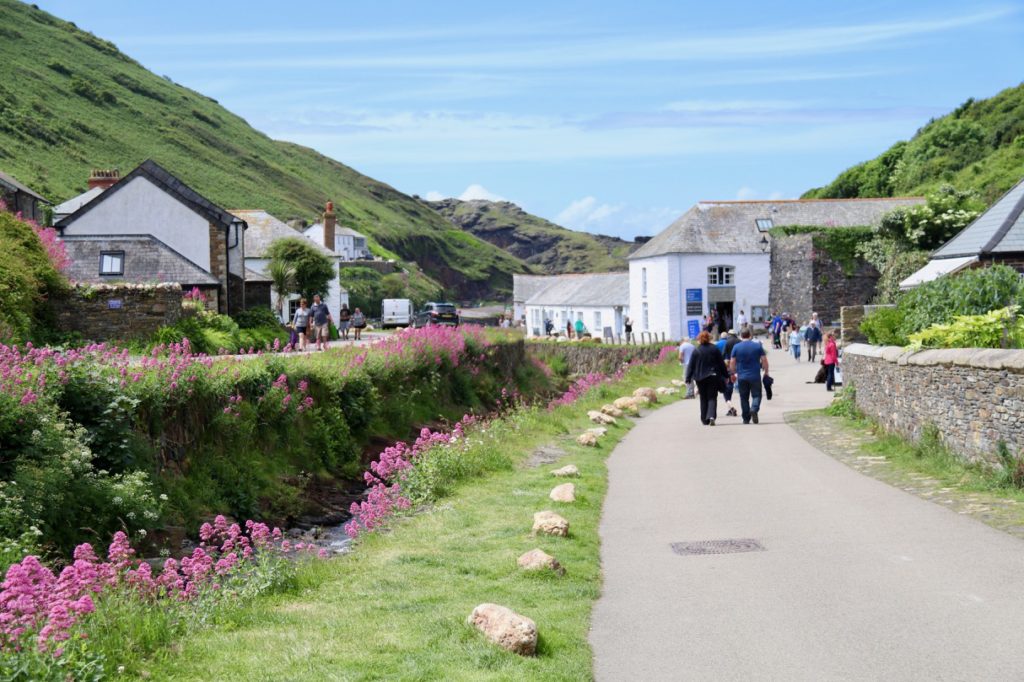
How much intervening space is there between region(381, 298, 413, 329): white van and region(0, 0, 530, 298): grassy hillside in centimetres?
3884

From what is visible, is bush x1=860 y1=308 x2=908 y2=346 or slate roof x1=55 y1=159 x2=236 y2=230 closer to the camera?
bush x1=860 y1=308 x2=908 y2=346

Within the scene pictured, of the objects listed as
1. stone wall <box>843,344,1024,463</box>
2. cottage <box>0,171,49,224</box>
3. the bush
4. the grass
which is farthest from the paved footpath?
cottage <box>0,171,49,224</box>

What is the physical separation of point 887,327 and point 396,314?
189 ft

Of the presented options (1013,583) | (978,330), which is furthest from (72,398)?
(978,330)

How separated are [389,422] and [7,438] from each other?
12064 millimetres

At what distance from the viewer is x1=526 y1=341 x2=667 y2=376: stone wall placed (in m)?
57.2

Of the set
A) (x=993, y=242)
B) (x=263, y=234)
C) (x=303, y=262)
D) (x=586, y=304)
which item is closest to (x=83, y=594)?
(x=993, y=242)

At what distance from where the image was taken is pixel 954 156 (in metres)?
83.1

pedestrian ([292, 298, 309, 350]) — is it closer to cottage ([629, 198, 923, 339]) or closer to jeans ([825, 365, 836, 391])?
jeans ([825, 365, 836, 391])

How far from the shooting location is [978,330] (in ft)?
51.4

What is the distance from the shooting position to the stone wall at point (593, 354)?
5725cm

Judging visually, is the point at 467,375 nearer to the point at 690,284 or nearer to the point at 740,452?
the point at 740,452

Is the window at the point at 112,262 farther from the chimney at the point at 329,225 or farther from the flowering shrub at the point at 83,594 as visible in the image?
the chimney at the point at 329,225

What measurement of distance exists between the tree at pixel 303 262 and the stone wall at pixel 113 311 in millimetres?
33500
